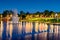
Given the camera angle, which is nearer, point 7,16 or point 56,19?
point 7,16

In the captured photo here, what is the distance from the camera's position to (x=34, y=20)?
68.3m

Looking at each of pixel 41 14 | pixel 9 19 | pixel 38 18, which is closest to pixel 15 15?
pixel 9 19

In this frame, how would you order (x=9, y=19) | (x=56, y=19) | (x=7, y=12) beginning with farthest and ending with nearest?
(x=56, y=19) → (x=7, y=12) → (x=9, y=19)

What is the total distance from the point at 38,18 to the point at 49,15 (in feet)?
29.5

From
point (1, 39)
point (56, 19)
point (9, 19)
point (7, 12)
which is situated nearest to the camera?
point (1, 39)

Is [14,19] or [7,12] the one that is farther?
[7,12]

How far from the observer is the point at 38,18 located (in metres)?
69.0

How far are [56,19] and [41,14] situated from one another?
4.95 meters

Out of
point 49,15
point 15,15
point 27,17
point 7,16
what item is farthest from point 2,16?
point 49,15

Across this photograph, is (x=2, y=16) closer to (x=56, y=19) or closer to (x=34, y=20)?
(x=34, y=20)

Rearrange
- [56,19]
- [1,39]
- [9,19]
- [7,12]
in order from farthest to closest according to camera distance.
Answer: [56,19] → [7,12] → [9,19] → [1,39]

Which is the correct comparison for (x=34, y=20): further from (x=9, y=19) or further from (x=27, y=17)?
(x=9, y=19)

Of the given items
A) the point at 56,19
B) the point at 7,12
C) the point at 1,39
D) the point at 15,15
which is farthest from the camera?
the point at 56,19

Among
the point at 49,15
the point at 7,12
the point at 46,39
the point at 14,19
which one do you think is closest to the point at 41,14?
the point at 49,15
